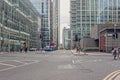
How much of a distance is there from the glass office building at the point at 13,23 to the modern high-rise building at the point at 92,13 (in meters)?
58.2

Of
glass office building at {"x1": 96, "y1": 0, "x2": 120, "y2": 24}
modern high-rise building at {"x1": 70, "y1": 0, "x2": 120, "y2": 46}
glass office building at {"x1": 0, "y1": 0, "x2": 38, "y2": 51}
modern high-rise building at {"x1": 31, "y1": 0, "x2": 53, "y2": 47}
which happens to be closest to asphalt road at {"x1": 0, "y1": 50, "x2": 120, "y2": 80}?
glass office building at {"x1": 0, "y1": 0, "x2": 38, "y2": 51}

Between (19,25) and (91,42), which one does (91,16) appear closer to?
(91,42)

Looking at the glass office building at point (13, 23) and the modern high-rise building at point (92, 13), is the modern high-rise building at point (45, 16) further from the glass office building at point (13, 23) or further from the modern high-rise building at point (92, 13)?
the glass office building at point (13, 23)

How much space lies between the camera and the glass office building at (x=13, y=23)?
7812cm

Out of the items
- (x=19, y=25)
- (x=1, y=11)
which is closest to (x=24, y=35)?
(x=19, y=25)

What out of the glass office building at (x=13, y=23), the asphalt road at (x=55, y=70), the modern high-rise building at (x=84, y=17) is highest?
the modern high-rise building at (x=84, y=17)

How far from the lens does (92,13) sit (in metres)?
172

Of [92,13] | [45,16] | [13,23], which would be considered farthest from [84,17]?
[13,23]

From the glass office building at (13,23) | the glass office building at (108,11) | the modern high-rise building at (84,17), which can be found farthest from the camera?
the modern high-rise building at (84,17)

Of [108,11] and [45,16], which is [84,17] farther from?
[45,16]

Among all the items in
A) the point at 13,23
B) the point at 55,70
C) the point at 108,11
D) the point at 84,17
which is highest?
the point at 108,11

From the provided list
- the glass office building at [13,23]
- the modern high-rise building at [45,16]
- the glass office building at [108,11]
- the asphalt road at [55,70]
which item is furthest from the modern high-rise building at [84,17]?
the asphalt road at [55,70]

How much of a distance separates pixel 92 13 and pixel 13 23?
287 feet

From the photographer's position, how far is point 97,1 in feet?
561
